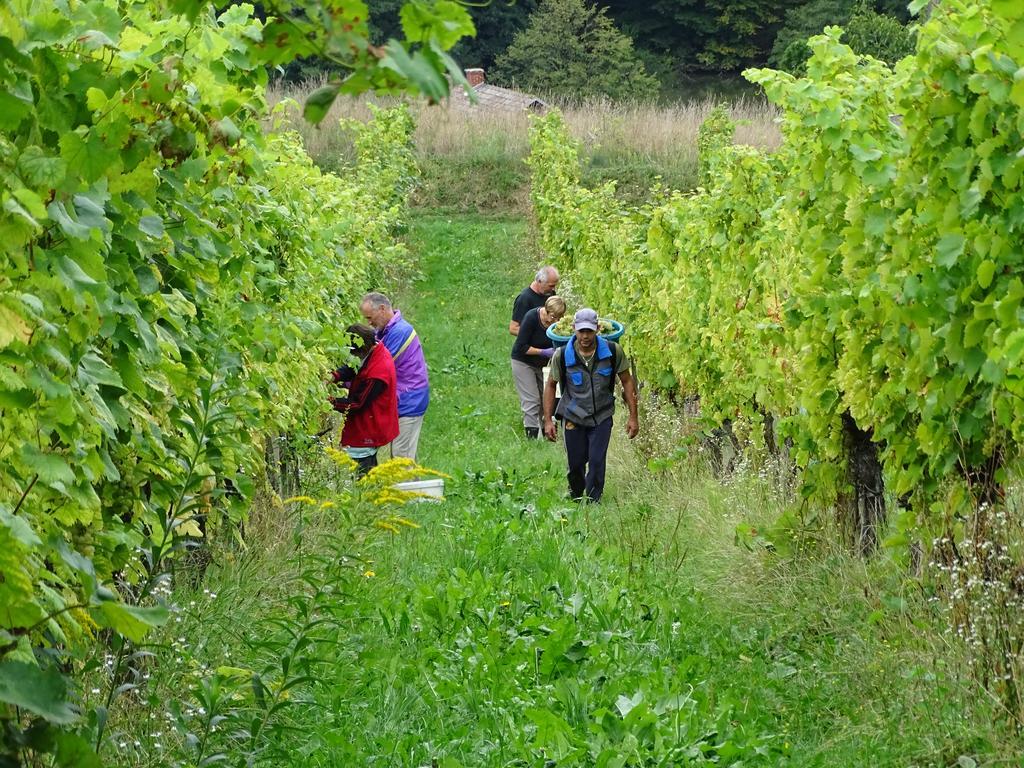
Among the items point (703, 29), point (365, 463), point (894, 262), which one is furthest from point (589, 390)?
point (703, 29)

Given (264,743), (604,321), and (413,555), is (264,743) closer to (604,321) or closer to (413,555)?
(413,555)

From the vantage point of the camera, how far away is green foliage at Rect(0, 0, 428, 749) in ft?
9.91

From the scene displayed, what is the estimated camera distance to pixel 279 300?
26.5 feet

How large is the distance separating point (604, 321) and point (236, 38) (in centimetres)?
729

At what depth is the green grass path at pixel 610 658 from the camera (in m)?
5.02

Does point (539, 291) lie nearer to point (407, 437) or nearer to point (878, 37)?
point (407, 437)

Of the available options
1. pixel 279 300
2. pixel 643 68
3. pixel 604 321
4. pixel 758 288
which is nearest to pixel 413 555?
pixel 279 300

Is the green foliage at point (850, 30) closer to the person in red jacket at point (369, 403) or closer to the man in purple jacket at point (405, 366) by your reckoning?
the man in purple jacket at point (405, 366)

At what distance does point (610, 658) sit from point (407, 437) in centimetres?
597

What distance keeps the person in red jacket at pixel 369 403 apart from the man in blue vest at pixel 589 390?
1.26m

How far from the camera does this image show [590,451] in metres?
10.7

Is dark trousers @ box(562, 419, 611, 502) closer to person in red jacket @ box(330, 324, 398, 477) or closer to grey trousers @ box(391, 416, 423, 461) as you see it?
person in red jacket @ box(330, 324, 398, 477)

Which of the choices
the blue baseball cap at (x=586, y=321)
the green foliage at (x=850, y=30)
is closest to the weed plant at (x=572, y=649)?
the blue baseball cap at (x=586, y=321)

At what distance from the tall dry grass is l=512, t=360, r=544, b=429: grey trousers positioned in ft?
77.5
